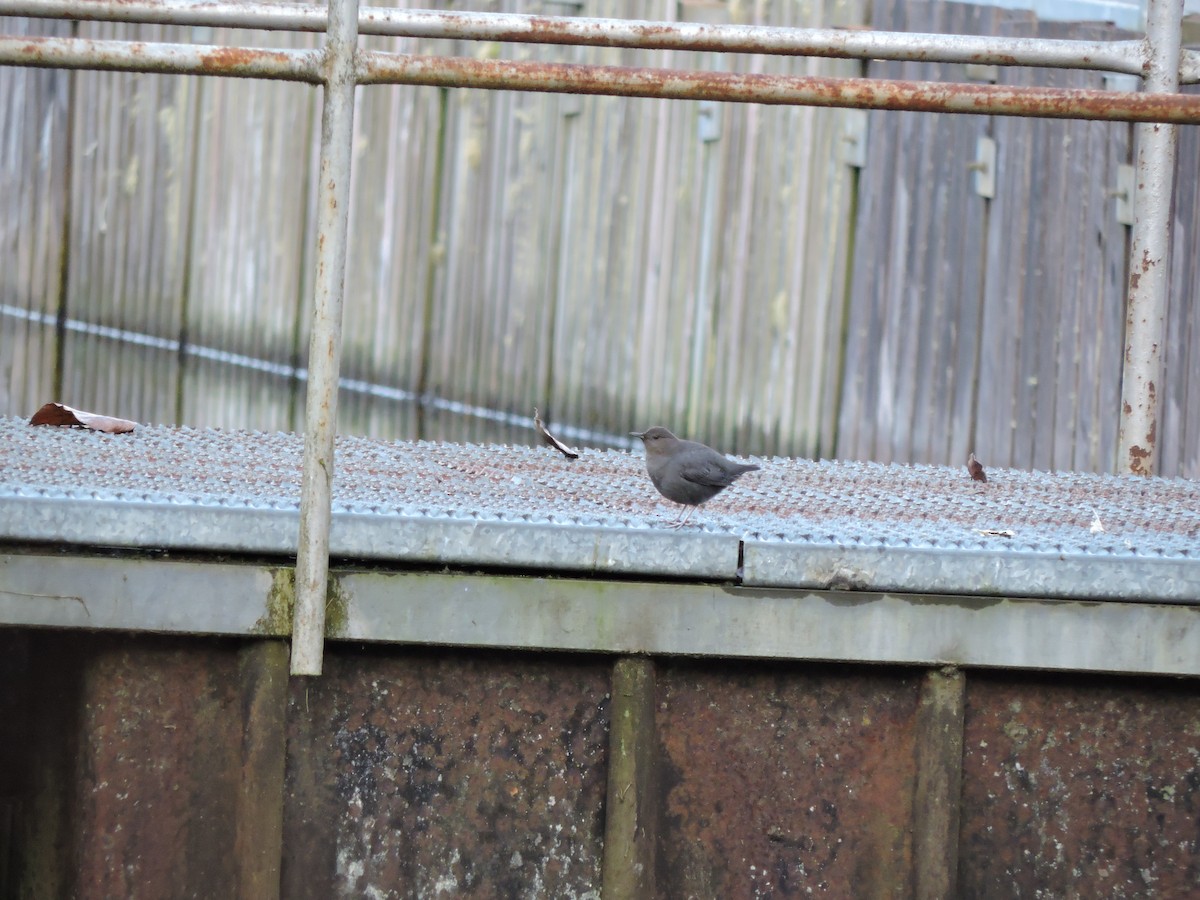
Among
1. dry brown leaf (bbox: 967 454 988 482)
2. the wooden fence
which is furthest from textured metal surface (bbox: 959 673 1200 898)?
the wooden fence

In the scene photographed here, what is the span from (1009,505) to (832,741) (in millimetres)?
1034

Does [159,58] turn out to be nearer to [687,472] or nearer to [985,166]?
[687,472]

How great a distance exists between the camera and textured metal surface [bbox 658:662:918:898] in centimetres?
276

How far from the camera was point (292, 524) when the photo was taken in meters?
2.67

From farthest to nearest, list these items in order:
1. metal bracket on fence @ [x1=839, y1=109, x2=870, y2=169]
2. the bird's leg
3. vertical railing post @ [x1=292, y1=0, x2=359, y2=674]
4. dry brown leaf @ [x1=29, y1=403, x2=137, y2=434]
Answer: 1. metal bracket on fence @ [x1=839, y1=109, x2=870, y2=169]
2. dry brown leaf @ [x1=29, y1=403, x2=137, y2=434]
3. the bird's leg
4. vertical railing post @ [x1=292, y1=0, x2=359, y2=674]

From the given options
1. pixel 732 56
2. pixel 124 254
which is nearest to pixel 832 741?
pixel 732 56

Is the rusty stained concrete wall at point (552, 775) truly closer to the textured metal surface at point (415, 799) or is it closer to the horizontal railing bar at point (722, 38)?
the textured metal surface at point (415, 799)

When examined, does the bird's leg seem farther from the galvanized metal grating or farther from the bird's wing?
the bird's wing

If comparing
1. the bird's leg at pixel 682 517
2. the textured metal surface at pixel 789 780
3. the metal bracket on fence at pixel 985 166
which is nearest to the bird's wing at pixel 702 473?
the bird's leg at pixel 682 517

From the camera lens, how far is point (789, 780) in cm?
276

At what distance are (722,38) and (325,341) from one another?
2051mm

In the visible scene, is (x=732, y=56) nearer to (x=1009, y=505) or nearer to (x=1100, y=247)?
(x=1100, y=247)

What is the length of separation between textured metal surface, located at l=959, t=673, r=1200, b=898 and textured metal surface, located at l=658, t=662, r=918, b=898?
0.13 m

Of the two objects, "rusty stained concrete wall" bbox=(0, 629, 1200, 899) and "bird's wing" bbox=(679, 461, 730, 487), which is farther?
"bird's wing" bbox=(679, 461, 730, 487)
